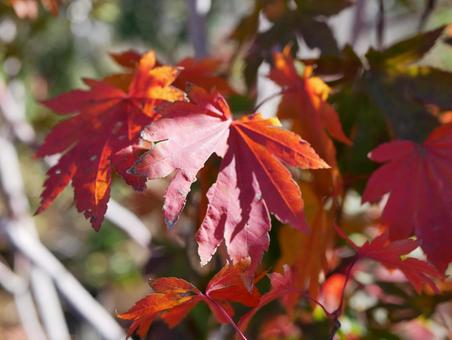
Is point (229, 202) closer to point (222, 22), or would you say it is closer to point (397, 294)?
point (397, 294)

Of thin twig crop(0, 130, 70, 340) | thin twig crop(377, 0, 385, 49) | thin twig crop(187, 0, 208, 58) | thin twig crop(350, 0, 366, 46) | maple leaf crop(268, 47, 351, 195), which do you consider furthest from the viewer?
thin twig crop(0, 130, 70, 340)

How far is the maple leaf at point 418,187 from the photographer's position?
1.94 feet

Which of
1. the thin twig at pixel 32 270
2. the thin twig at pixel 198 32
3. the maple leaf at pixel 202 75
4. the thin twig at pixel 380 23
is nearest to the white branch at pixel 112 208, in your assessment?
the thin twig at pixel 32 270

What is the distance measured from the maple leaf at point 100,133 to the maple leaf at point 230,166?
0.12 feet

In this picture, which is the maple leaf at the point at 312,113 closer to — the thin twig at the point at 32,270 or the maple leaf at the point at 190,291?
the maple leaf at the point at 190,291

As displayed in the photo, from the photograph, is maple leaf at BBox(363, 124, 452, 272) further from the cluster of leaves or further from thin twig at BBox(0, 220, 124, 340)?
thin twig at BBox(0, 220, 124, 340)

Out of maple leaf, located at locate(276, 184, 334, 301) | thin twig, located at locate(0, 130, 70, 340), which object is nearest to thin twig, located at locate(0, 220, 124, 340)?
thin twig, located at locate(0, 130, 70, 340)

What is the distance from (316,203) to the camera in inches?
27.3

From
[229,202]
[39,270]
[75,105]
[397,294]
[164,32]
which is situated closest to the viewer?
[229,202]

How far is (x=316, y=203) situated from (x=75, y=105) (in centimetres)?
28

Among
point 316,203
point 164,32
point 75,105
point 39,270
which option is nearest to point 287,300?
point 316,203

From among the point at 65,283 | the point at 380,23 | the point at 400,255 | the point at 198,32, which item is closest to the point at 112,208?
the point at 65,283

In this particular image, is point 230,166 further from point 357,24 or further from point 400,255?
point 357,24

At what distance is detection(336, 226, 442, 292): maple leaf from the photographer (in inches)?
21.6
